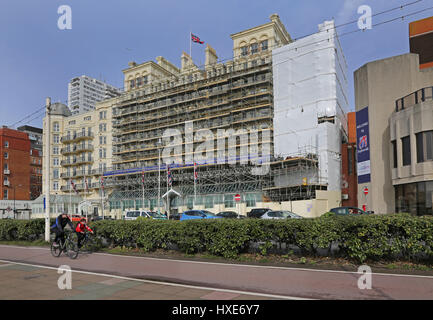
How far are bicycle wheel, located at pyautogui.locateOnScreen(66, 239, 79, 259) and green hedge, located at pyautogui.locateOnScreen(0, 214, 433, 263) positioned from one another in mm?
1874

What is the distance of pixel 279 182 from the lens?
4434cm

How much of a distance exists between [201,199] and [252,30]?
28769 mm

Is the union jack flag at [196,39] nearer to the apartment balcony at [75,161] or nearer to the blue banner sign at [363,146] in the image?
the apartment balcony at [75,161]

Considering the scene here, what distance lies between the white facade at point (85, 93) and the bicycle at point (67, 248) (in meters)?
164

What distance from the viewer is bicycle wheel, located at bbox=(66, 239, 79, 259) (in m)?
12.9

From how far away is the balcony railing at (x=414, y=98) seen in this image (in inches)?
992

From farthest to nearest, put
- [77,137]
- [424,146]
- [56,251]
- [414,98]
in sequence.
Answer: [77,137] < [414,98] < [424,146] < [56,251]

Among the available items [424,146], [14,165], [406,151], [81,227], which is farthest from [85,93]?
[81,227]

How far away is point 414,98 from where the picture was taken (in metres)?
26.6

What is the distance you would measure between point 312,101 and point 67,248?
3890 centimetres

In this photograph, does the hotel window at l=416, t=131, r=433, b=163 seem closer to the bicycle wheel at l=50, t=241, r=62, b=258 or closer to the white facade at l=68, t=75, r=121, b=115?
the bicycle wheel at l=50, t=241, r=62, b=258

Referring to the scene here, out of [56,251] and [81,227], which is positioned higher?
[81,227]

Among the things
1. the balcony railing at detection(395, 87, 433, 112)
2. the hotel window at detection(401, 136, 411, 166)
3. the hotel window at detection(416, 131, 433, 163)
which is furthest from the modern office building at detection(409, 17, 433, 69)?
the hotel window at detection(416, 131, 433, 163)

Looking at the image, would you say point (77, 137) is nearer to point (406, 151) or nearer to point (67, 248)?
point (406, 151)
